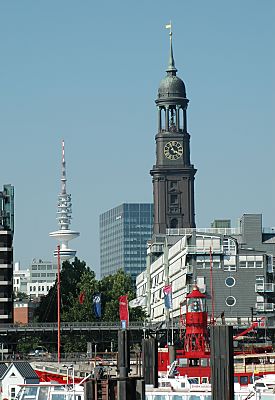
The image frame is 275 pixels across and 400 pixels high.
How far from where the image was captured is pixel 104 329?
643 feet

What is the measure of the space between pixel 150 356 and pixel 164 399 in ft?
39.7

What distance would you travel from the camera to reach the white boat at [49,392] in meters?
79.1

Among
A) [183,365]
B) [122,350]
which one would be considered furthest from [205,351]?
[122,350]

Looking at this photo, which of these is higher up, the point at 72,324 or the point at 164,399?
the point at 72,324

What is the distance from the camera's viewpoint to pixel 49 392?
260ft

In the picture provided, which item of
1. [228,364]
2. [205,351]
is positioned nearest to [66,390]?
[228,364]

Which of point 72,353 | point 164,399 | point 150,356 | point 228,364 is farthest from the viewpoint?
point 72,353

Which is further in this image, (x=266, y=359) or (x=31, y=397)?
(x=266, y=359)

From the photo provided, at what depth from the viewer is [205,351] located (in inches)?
4641

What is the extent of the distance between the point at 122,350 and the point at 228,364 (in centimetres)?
1960

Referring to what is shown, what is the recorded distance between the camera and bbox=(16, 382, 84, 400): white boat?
79062 millimetres

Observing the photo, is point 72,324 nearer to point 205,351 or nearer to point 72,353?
point 72,353

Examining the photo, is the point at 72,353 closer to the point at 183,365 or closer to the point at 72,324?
the point at 72,324

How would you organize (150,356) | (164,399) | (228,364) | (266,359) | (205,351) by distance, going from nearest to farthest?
(228,364), (164,399), (150,356), (266,359), (205,351)
